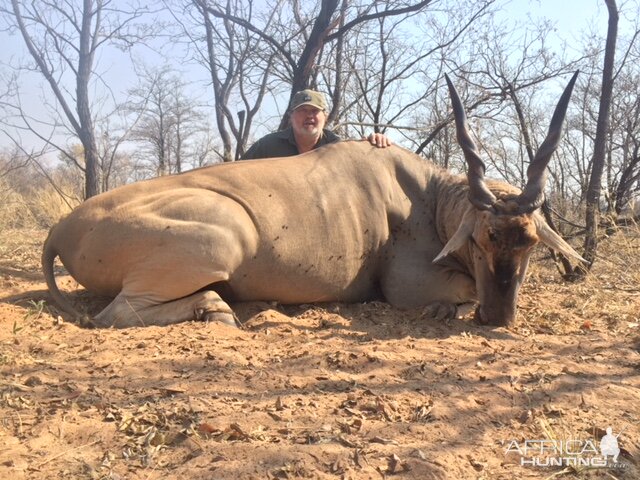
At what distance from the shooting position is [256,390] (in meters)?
2.47

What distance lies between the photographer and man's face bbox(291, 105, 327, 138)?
6121 mm

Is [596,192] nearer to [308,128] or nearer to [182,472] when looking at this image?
[308,128]

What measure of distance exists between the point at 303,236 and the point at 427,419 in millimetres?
2229

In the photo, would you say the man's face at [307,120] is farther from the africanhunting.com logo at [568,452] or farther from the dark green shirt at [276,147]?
the africanhunting.com logo at [568,452]

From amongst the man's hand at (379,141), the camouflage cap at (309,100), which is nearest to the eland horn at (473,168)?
the man's hand at (379,141)

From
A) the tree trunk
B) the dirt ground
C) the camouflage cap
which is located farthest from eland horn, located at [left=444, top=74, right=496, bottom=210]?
the tree trunk

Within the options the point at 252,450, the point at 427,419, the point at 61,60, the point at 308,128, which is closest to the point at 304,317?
the point at 427,419

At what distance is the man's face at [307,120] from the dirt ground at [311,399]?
289 cm

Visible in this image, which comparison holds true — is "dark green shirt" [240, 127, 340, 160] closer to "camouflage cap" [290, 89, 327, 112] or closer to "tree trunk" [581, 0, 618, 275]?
"camouflage cap" [290, 89, 327, 112]

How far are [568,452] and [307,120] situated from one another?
4.73 meters

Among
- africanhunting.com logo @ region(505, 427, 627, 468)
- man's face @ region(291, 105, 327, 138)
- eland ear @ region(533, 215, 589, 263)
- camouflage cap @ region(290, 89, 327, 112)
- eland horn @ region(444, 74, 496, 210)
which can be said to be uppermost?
camouflage cap @ region(290, 89, 327, 112)

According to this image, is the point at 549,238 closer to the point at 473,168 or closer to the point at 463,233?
the point at 463,233

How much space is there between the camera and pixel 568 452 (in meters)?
2.04

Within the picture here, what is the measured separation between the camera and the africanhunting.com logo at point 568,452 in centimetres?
198
